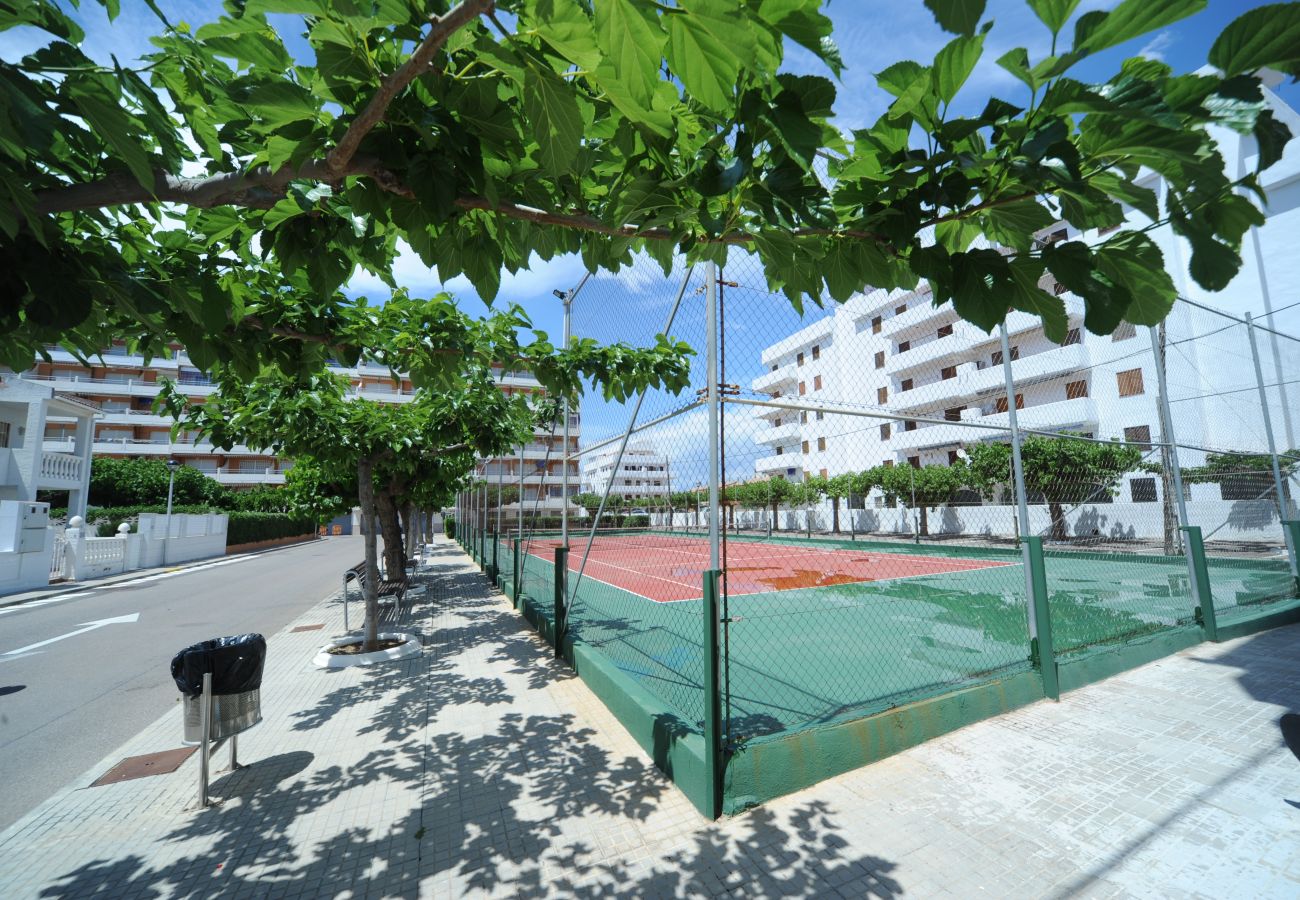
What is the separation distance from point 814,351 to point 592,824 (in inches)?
207

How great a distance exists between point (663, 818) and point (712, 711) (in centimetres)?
71

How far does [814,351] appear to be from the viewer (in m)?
6.54

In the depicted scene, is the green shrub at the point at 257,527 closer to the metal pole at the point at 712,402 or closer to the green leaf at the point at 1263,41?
the metal pole at the point at 712,402

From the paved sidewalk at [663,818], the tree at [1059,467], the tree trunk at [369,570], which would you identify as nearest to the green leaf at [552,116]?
the paved sidewalk at [663,818]

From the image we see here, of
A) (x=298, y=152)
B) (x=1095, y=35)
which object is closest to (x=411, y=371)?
(x=298, y=152)

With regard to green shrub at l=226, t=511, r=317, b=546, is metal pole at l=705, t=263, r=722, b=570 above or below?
above

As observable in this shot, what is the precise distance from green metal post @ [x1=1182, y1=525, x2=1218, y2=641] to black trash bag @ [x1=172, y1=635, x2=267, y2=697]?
9.09 meters

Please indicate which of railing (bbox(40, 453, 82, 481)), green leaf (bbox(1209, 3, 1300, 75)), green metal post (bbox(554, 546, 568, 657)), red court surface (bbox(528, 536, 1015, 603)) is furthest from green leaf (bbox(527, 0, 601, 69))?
railing (bbox(40, 453, 82, 481))

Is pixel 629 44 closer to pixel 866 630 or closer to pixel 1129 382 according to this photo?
pixel 866 630

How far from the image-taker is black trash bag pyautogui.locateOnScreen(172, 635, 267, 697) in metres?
3.71

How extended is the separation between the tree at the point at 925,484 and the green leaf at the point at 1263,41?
68.5 ft

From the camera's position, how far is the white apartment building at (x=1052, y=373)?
620 cm

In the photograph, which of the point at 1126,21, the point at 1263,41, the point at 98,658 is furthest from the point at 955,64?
the point at 98,658

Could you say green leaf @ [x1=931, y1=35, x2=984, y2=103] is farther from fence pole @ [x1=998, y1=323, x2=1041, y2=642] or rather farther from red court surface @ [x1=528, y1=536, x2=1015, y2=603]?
red court surface @ [x1=528, y1=536, x2=1015, y2=603]
